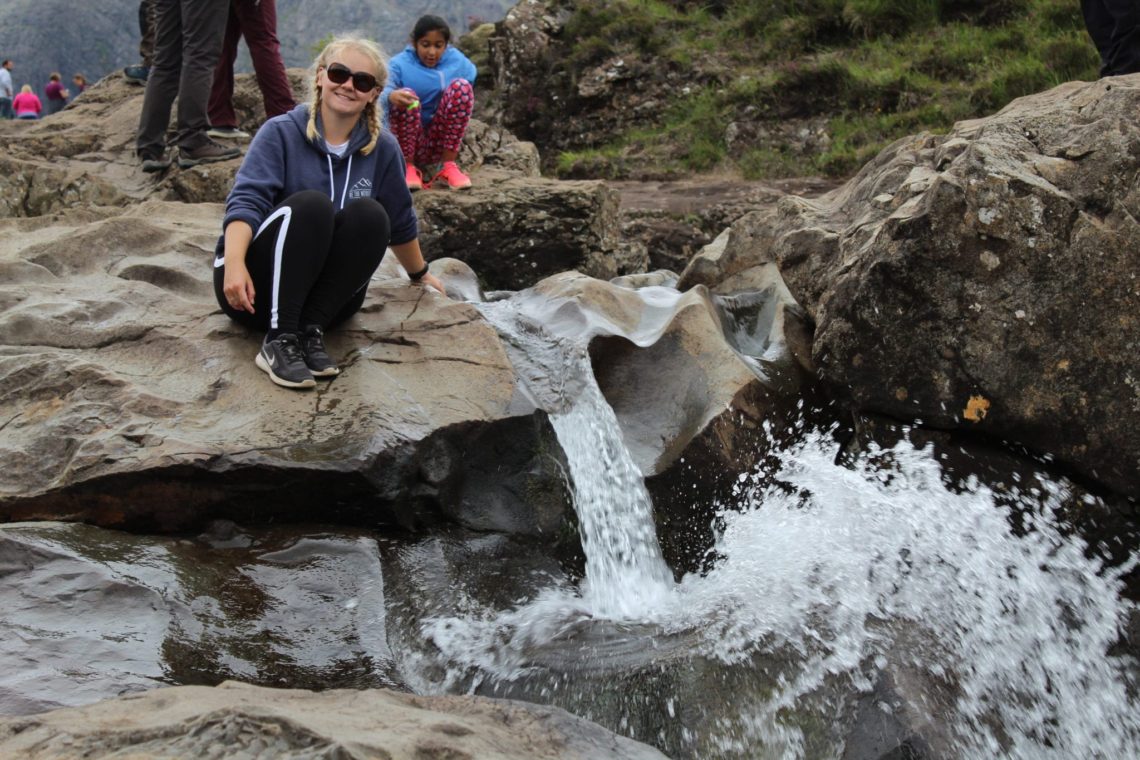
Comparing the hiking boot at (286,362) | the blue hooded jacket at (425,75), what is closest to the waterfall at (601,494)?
the hiking boot at (286,362)

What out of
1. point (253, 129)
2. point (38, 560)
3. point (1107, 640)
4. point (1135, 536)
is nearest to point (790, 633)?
point (1107, 640)

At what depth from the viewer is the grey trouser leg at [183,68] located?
611cm

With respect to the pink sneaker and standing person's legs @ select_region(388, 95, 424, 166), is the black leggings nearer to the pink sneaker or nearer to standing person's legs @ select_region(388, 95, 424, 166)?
standing person's legs @ select_region(388, 95, 424, 166)

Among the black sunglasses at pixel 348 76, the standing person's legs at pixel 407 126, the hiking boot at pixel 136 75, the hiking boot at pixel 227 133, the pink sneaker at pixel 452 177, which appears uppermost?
the black sunglasses at pixel 348 76

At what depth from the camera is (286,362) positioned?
11.6 feet

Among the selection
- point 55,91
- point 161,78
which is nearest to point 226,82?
point 161,78

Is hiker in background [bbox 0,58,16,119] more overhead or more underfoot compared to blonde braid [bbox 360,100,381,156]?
more underfoot

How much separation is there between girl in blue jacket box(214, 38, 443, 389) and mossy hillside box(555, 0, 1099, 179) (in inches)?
253

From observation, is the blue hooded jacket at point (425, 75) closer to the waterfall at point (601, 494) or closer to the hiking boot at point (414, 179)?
the hiking boot at point (414, 179)

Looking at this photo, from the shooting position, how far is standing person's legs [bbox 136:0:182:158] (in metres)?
6.26

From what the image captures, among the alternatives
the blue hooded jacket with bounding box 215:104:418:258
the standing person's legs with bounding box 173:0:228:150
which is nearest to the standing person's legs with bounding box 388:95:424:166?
the standing person's legs with bounding box 173:0:228:150

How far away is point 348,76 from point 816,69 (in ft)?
25.3

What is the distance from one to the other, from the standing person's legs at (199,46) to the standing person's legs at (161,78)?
0.10 metres

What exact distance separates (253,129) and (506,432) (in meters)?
5.00
